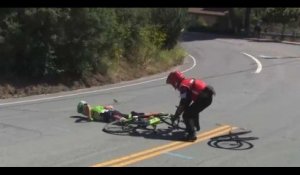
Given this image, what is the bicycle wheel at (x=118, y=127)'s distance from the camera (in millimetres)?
10305

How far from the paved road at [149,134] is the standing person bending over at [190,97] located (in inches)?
16.2

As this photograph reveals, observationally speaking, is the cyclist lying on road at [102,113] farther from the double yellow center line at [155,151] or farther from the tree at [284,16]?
the tree at [284,16]

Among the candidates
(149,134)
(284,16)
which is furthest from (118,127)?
(284,16)

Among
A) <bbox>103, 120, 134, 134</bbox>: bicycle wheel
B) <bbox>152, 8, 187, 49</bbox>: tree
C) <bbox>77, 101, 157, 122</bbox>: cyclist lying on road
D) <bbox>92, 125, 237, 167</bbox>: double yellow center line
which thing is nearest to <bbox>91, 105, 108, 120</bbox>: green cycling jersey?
<bbox>77, 101, 157, 122</bbox>: cyclist lying on road

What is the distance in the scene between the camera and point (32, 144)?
9117 mm

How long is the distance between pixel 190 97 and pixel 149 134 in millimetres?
1139

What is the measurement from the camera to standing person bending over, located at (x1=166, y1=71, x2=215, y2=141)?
9727mm

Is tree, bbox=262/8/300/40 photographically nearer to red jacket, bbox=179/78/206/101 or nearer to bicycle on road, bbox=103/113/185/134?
bicycle on road, bbox=103/113/185/134

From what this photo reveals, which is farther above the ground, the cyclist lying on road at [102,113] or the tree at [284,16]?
the tree at [284,16]

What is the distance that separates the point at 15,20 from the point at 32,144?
9.15 metres

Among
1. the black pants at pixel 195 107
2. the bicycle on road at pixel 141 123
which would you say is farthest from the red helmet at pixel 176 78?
the bicycle on road at pixel 141 123
